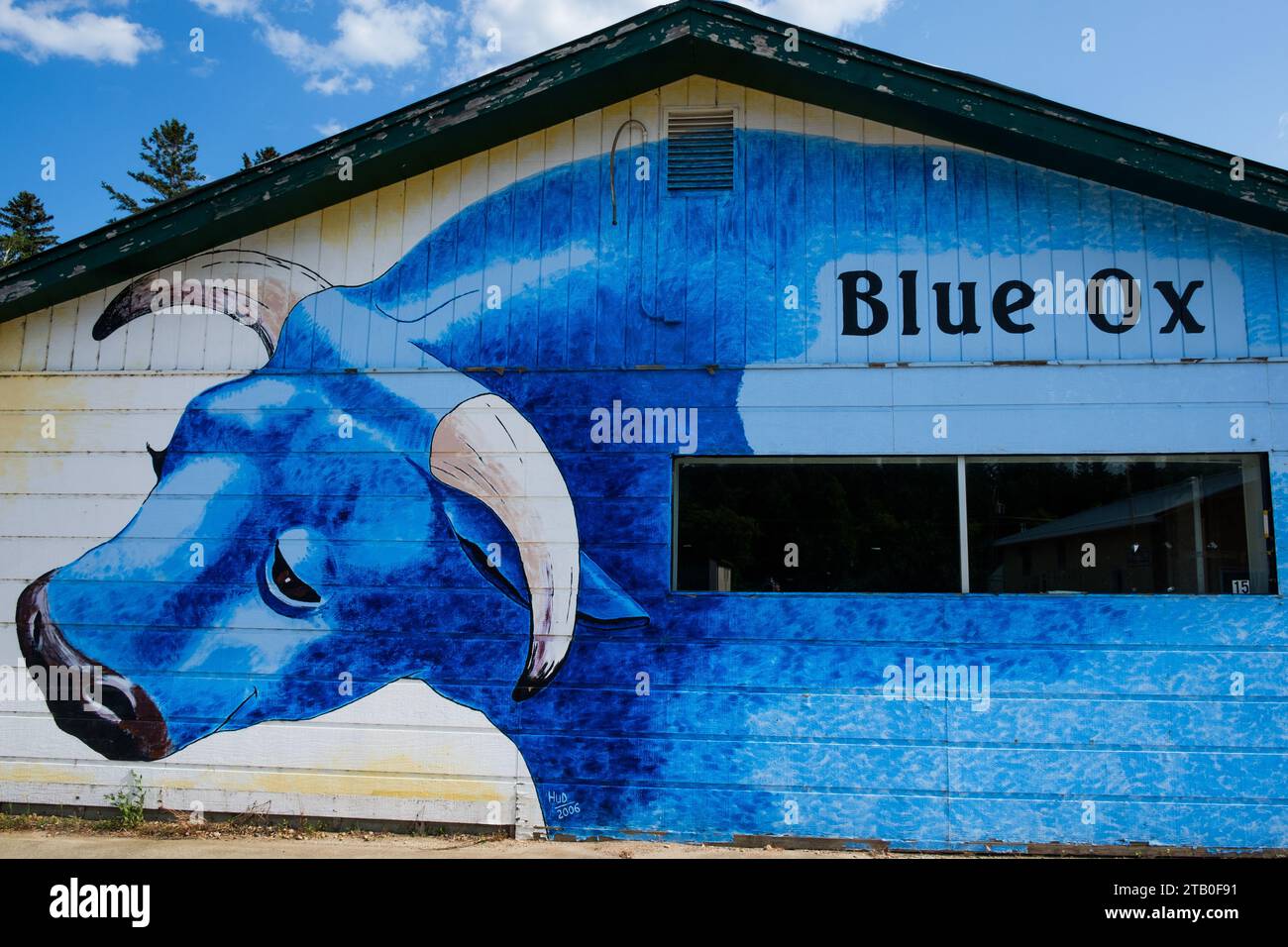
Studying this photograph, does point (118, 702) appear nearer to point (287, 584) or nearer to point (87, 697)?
point (87, 697)

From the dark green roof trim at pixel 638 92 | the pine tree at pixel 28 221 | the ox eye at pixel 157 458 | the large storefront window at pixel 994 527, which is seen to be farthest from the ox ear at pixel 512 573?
the pine tree at pixel 28 221

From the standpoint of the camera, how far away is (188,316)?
7492 mm

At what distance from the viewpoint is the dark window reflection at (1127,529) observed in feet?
21.3

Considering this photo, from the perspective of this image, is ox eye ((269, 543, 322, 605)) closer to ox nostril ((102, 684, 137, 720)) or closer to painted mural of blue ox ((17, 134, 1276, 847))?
painted mural of blue ox ((17, 134, 1276, 847))

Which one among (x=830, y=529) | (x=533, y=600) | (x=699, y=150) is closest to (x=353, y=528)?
(x=533, y=600)

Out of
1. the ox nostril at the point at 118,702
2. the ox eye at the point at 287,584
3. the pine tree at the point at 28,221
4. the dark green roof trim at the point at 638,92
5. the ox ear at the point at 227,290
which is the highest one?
the pine tree at the point at 28,221

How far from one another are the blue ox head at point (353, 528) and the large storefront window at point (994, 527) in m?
1.12

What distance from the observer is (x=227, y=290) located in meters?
7.48

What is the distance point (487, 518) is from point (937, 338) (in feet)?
11.6

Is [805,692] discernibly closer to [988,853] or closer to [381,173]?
[988,853]

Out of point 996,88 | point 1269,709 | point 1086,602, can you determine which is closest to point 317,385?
point 996,88

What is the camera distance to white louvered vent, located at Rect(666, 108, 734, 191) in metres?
7.14

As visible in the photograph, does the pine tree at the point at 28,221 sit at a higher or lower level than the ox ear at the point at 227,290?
higher

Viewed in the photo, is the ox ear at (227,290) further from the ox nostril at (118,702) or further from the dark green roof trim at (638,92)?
the ox nostril at (118,702)
